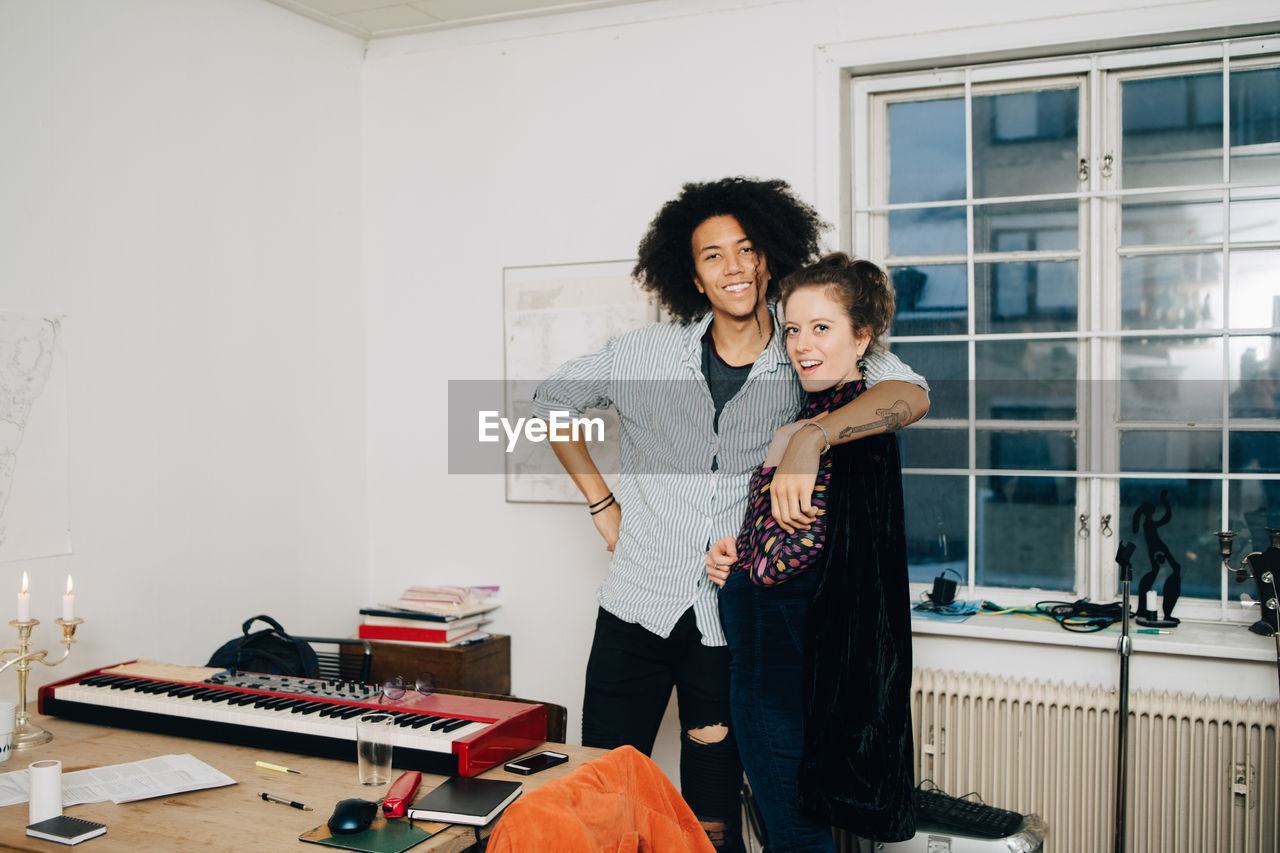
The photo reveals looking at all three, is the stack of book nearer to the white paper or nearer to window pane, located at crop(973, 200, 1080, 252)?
the white paper

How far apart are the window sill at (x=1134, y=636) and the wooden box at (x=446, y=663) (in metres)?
1.51

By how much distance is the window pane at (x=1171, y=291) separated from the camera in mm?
2965

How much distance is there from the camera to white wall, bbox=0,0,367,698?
8.87 ft

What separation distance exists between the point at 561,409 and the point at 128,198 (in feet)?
4.75

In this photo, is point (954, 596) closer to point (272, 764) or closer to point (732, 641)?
point (732, 641)

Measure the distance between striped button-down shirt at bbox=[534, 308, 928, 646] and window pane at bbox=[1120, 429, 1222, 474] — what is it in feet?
3.87

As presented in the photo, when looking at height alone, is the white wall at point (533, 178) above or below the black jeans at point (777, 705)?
above

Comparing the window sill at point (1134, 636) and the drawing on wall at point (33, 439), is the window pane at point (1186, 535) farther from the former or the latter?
the drawing on wall at point (33, 439)

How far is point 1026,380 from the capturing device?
10.4 feet

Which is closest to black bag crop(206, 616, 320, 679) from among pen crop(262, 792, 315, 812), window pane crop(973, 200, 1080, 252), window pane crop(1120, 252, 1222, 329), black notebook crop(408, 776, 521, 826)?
pen crop(262, 792, 315, 812)

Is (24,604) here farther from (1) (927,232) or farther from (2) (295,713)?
(1) (927,232)

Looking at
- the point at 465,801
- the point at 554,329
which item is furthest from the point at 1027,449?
the point at 465,801

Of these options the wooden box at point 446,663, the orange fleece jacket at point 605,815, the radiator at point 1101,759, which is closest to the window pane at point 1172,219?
the radiator at point 1101,759

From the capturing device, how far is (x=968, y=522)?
3229 mm
